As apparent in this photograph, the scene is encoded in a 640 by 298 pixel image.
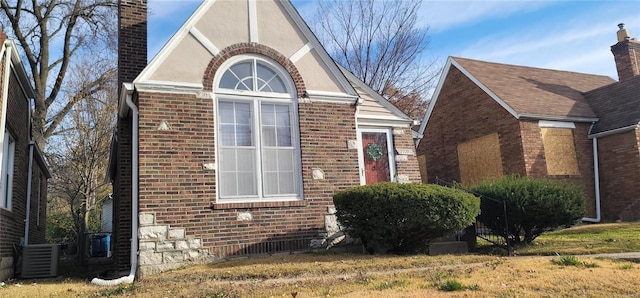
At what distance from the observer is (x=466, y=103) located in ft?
61.8

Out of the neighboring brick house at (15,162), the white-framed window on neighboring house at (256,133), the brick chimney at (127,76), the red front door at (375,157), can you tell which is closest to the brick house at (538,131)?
the red front door at (375,157)

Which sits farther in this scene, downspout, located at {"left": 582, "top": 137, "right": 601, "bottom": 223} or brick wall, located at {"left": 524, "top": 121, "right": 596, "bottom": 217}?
downspout, located at {"left": 582, "top": 137, "right": 601, "bottom": 223}

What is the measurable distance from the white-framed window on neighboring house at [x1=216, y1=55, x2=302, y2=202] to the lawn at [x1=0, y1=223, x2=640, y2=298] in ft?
4.59

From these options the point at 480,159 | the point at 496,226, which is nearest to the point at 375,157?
the point at 496,226

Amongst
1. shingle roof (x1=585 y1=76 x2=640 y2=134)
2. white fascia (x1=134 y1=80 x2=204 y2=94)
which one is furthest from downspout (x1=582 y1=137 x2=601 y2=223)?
white fascia (x1=134 y1=80 x2=204 y2=94)

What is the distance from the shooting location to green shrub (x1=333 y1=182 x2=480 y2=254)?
8023 mm

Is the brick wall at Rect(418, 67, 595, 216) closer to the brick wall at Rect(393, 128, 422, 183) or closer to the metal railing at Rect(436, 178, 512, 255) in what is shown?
the metal railing at Rect(436, 178, 512, 255)

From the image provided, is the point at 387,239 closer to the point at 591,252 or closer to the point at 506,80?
the point at 591,252

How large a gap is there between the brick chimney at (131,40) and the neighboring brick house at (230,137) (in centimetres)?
2

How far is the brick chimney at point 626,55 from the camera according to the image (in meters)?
20.6

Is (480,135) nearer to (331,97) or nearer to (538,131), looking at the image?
(538,131)

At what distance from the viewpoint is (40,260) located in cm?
1008

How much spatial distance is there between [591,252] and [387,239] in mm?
3928

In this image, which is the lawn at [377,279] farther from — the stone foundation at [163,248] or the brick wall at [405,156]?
the brick wall at [405,156]
